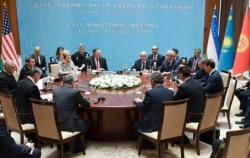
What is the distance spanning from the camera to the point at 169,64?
278 inches

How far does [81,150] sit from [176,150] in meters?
1.45

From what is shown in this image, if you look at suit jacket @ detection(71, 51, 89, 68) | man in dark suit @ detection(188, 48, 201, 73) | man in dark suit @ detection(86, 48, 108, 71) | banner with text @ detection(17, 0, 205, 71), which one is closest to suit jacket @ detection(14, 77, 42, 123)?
man in dark suit @ detection(86, 48, 108, 71)

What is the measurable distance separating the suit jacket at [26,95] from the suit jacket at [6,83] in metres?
0.77

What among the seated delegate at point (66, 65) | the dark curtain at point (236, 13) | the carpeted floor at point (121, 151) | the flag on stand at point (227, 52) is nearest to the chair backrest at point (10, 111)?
the carpeted floor at point (121, 151)

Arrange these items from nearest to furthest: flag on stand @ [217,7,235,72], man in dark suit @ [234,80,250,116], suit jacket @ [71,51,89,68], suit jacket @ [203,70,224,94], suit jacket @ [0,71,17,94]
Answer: suit jacket @ [203,70,224,94], suit jacket @ [0,71,17,94], man in dark suit @ [234,80,250,116], suit jacket @ [71,51,89,68], flag on stand @ [217,7,235,72]

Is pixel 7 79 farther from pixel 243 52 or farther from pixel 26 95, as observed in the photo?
pixel 243 52

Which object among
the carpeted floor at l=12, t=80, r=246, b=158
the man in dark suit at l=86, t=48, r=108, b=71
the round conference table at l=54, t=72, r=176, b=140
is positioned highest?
the man in dark suit at l=86, t=48, r=108, b=71

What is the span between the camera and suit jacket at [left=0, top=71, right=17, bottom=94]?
533 centimetres

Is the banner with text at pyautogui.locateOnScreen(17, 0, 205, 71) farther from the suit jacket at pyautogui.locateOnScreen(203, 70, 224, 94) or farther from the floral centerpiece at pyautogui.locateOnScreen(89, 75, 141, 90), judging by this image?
the suit jacket at pyautogui.locateOnScreen(203, 70, 224, 94)

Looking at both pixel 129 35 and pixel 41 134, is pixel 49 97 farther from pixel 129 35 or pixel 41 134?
pixel 129 35

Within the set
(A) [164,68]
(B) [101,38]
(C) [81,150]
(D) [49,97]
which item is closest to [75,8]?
(B) [101,38]

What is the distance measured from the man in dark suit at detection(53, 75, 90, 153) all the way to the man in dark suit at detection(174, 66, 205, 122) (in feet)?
4.40

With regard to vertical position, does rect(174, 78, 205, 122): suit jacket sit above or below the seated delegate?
below

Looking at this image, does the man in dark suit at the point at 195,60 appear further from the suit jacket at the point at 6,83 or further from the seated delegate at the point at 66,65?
the suit jacket at the point at 6,83
